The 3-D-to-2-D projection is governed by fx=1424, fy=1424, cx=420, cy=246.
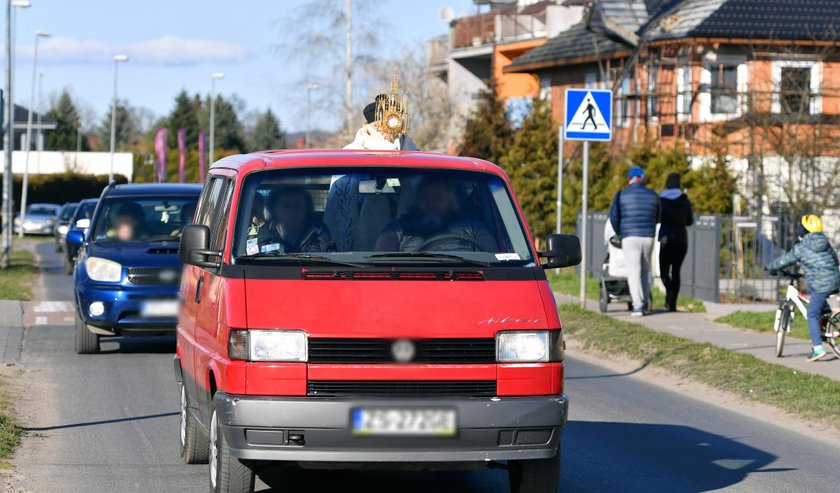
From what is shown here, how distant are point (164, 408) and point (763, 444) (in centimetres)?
466

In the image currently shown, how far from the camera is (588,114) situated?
61.1 feet

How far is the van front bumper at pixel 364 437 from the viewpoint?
6.53 meters

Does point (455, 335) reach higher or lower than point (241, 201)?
lower

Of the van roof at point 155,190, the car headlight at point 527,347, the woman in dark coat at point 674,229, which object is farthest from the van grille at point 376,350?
the woman in dark coat at point 674,229

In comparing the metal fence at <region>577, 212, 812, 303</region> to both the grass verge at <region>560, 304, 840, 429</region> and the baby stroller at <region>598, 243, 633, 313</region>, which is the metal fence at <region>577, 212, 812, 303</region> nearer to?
the baby stroller at <region>598, 243, 633, 313</region>

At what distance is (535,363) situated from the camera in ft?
22.3

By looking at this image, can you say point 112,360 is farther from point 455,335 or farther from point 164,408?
point 455,335

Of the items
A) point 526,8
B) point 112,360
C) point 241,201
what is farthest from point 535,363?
point 526,8

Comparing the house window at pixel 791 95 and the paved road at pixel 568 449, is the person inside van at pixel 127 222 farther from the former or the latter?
the house window at pixel 791 95

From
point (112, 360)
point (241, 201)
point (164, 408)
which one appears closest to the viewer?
point (241, 201)

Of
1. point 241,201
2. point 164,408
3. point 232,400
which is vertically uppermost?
point 241,201

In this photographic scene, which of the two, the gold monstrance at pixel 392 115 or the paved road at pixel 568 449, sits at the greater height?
the gold monstrance at pixel 392 115

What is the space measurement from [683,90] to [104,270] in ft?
90.4

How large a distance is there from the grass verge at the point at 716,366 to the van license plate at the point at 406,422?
209 inches
